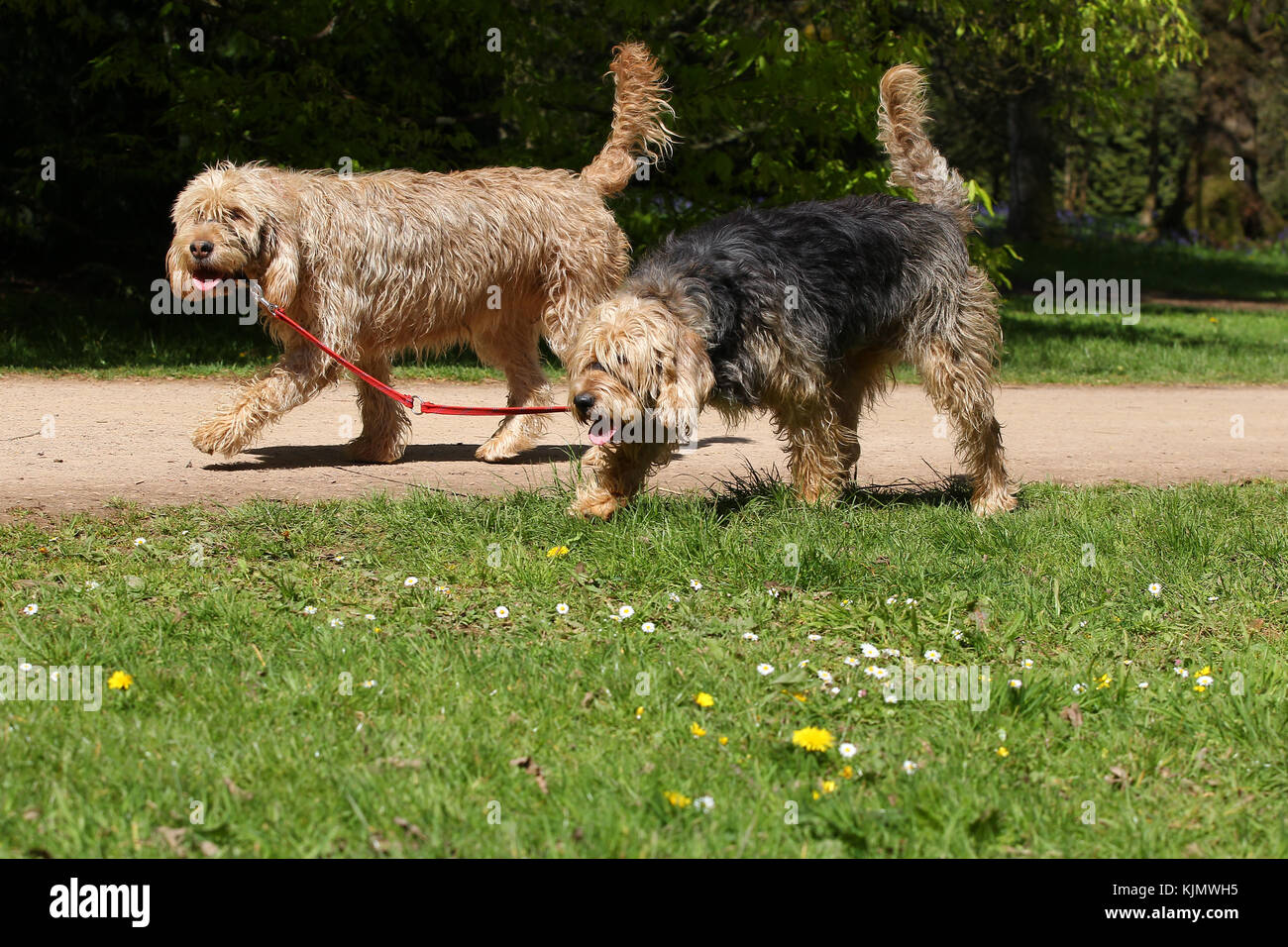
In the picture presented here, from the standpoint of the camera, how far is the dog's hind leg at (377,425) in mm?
7297

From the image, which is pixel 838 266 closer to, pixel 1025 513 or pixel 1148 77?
pixel 1025 513

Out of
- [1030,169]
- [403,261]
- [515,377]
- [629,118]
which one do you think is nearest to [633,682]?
[403,261]

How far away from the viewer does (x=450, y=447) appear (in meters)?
8.21

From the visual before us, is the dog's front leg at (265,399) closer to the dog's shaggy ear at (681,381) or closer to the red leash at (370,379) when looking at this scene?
the red leash at (370,379)

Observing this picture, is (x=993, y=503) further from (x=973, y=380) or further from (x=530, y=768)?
(x=530, y=768)

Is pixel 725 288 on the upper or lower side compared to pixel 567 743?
upper

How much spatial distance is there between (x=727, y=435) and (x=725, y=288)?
329cm

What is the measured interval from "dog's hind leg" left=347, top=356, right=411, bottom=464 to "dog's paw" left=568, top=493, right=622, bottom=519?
1.85 m

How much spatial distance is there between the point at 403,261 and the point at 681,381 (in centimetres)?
222

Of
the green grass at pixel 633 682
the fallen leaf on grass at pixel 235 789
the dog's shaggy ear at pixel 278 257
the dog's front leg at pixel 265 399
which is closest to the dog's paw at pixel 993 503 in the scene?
the green grass at pixel 633 682

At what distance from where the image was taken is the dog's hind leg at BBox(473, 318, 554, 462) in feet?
25.2

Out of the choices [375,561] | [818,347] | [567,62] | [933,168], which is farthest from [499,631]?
[567,62]

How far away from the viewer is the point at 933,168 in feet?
22.0

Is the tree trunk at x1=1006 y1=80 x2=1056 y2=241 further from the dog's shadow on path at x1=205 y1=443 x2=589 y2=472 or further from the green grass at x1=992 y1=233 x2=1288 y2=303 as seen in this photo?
the dog's shadow on path at x1=205 y1=443 x2=589 y2=472
